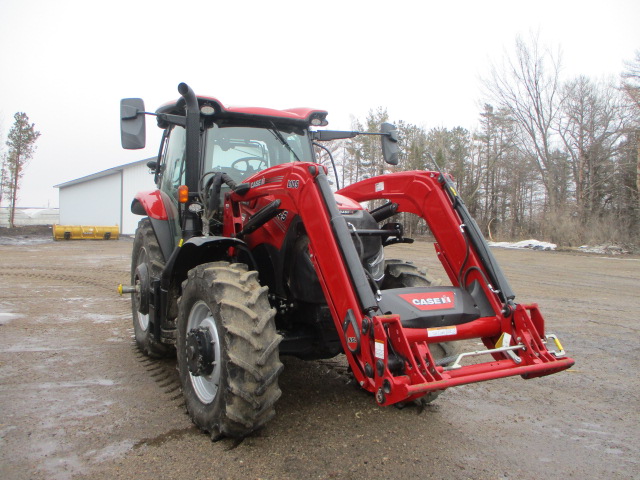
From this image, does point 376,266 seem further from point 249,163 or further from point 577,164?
point 577,164

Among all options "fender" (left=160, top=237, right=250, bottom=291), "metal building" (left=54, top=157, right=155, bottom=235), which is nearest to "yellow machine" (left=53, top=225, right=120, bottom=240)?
"metal building" (left=54, top=157, right=155, bottom=235)

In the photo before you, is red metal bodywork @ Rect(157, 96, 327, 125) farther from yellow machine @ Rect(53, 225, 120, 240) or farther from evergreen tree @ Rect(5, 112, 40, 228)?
evergreen tree @ Rect(5, 112, 40, 228)

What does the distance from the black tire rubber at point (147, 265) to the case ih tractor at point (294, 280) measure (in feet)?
0.09

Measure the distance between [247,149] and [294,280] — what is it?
1482 mm

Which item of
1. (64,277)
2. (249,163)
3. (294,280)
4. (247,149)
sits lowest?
(64,277)

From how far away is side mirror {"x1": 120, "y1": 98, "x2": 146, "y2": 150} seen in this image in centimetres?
409

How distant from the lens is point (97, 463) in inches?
114

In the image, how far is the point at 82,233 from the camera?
2977 cm

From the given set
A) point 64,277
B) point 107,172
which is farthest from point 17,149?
point 64,277

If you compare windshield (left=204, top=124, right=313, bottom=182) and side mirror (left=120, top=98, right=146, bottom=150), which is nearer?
side mirror (left=120, top=98, right=146, bottom=150)

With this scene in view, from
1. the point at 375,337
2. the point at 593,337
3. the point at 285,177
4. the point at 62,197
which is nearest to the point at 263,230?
the point at 285,177

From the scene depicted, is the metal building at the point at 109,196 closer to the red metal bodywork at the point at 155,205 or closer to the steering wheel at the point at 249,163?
the red metal bodywork at the point at 155,205

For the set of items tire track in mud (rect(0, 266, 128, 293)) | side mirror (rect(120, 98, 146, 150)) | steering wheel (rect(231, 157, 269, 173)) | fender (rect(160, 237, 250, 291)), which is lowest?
tire track in mud (rect(0, 266, 128, 293))

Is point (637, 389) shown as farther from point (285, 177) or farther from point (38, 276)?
point (38, 276)
